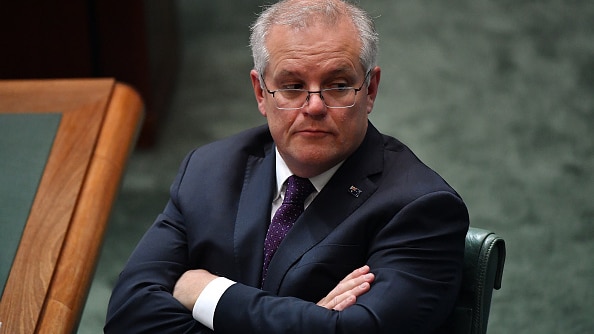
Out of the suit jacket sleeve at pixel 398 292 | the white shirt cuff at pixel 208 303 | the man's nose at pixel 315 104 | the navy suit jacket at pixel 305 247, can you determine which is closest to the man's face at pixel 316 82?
the man's nose at pixel 315 104

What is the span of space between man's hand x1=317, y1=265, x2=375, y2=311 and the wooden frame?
65 cm

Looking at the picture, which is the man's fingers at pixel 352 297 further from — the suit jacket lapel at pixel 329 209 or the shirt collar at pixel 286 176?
the shirt collar at pixel 286 176

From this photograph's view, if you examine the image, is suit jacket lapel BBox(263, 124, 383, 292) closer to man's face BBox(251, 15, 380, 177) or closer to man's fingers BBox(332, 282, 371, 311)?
man's face BBox(251, 15, 380, 177)

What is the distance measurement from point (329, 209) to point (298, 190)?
0.33 ft

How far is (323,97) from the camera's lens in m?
2.59

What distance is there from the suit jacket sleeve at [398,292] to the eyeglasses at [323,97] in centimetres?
27

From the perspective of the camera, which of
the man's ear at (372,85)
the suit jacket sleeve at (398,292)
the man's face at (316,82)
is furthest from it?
the man's ear at (372,85)

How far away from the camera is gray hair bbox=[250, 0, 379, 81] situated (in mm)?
2609

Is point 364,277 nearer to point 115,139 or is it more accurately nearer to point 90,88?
point 115,139

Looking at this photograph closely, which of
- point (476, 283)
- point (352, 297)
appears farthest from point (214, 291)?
point (476, 283)

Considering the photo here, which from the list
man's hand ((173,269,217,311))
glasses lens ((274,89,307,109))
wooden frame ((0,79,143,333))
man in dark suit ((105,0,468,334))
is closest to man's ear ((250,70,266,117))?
man in dark suit ((105,0,468,334))

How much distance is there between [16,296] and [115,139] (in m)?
0.75

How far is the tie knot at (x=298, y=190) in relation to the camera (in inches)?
108

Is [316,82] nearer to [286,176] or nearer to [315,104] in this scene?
[315,104]
